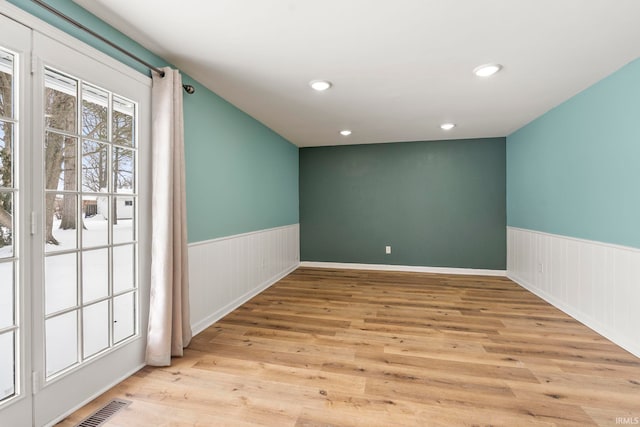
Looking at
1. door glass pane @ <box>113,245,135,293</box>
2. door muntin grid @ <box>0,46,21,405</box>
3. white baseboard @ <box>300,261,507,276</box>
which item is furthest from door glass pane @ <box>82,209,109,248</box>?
white baseboard @ <box>300,261,507,276</box>

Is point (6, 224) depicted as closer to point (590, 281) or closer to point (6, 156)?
point (6, 156)

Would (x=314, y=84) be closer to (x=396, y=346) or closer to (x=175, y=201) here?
(x=175, y=201)

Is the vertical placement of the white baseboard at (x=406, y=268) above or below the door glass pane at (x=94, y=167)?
below

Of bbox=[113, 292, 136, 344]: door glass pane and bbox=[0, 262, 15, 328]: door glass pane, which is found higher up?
bbox=[0, 262, 15, 328]: door glass pane

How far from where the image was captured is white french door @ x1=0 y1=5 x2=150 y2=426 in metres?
1.39

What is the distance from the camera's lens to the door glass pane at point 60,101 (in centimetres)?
154

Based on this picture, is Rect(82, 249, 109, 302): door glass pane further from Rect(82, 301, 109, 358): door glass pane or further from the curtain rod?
the curtain rod

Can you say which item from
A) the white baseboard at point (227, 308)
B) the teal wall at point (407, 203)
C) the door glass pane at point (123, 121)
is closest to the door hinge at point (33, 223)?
the door glass pane at point (123, 121)

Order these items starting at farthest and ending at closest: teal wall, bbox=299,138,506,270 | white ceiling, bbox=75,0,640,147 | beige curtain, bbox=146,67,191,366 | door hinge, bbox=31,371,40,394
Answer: teal wall, bbox=299,138,506,270, beige curtain, bbox=146,67,191,366, white ceiling, bbox=75,0,640,147, door hinge, bbox=31,371,40,394

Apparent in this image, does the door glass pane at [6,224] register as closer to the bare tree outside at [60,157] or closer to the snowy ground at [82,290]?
the snowy ground at [82,290]

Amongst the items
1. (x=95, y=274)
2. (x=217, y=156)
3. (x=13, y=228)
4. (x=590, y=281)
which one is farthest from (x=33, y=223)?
(x=590, y=281)

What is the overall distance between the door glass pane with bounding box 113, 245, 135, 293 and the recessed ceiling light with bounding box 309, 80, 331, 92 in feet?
6.80

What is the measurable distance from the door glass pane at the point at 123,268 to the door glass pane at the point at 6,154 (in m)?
0.67

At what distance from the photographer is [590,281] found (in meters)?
2.80
